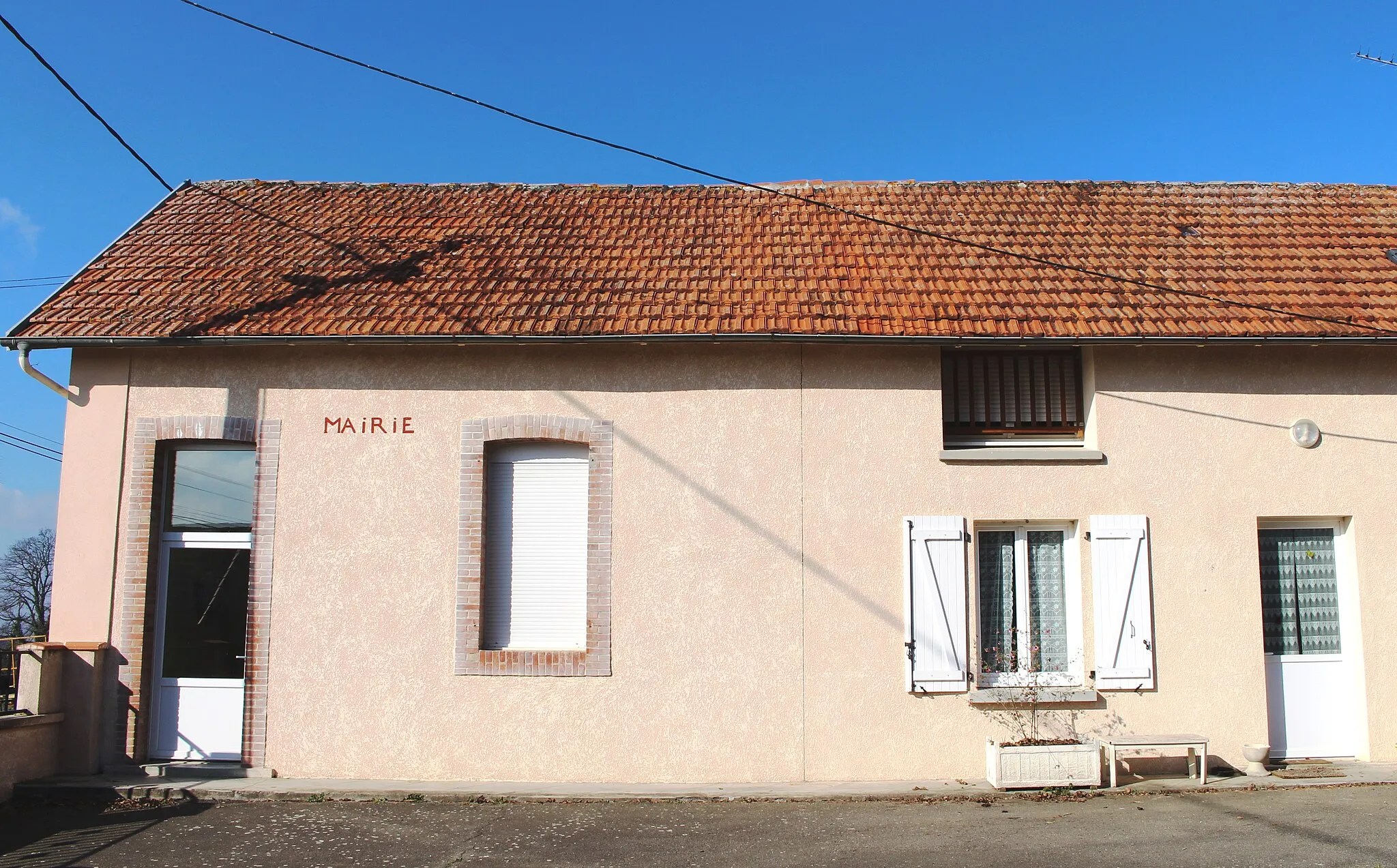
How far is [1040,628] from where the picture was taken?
8.48m

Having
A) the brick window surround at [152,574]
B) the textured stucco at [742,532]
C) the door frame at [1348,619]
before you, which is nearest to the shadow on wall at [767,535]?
the textured stucco at [742,532]

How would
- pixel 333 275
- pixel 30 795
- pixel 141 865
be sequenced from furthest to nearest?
1. pixel 333 275
2. pixel 30 795
3. pixel 141 865

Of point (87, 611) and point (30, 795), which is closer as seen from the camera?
point (30, 795)

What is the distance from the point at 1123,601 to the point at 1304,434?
2156 millimetres

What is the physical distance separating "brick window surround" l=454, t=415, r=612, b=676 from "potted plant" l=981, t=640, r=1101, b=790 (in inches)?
125

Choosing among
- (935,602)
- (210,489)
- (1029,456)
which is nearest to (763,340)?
(1029,456)

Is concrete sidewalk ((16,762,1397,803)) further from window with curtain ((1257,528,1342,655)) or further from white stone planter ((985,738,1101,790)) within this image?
window with curtain ((1257,528,1342,655))

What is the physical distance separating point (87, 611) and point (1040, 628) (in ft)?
26.4

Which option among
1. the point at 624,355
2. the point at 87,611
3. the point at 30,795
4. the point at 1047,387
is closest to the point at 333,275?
the point at 624,355

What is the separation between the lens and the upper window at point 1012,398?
8.73 meters

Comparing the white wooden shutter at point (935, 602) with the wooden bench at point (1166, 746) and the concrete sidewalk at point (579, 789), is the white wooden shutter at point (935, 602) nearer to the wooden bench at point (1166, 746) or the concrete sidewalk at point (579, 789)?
the concrete sidewalk at point (579, 789)

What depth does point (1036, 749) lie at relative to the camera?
779cm

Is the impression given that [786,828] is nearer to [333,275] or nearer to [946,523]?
[946,523]

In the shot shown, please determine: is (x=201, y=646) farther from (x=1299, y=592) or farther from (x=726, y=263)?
(x=1299, y=592)
